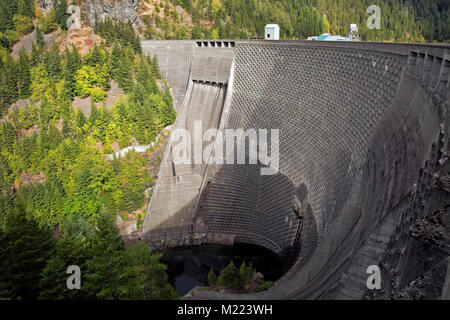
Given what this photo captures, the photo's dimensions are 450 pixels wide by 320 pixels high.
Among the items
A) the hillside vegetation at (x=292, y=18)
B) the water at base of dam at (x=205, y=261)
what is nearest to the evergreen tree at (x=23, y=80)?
the hillside vegetation at (x=292, y=18)

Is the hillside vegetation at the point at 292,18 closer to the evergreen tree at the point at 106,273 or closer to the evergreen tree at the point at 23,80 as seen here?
the evergreen tree at the point at 23,80

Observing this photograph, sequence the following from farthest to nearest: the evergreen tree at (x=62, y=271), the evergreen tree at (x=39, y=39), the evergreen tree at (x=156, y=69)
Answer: the evergreen tree at (x=39, y=39), the evergreen tree at (x=156, y=69), the evergreen tree at (x=62, y=271)

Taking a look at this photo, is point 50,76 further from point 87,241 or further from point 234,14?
point 234,14

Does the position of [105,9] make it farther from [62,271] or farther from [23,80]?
[62,271]

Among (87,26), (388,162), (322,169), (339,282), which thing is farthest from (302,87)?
(87,26)

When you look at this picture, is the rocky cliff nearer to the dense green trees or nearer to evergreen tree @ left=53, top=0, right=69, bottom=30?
evergreen tree @ left=53, top=0, right=69, bottom=30

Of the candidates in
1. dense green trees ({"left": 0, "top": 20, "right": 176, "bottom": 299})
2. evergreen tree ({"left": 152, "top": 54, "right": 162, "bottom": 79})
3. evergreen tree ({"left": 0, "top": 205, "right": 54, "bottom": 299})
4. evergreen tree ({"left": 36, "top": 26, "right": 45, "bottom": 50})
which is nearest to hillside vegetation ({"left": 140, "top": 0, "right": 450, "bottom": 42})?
evergreen tree ({"left": 152, "top": 54, "right": 162, "bottom": 79})

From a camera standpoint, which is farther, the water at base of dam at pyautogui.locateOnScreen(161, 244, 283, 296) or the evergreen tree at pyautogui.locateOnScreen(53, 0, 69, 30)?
the evergreen tree at pyautogui.locateOnScreen(53, 0, 69, 30)
